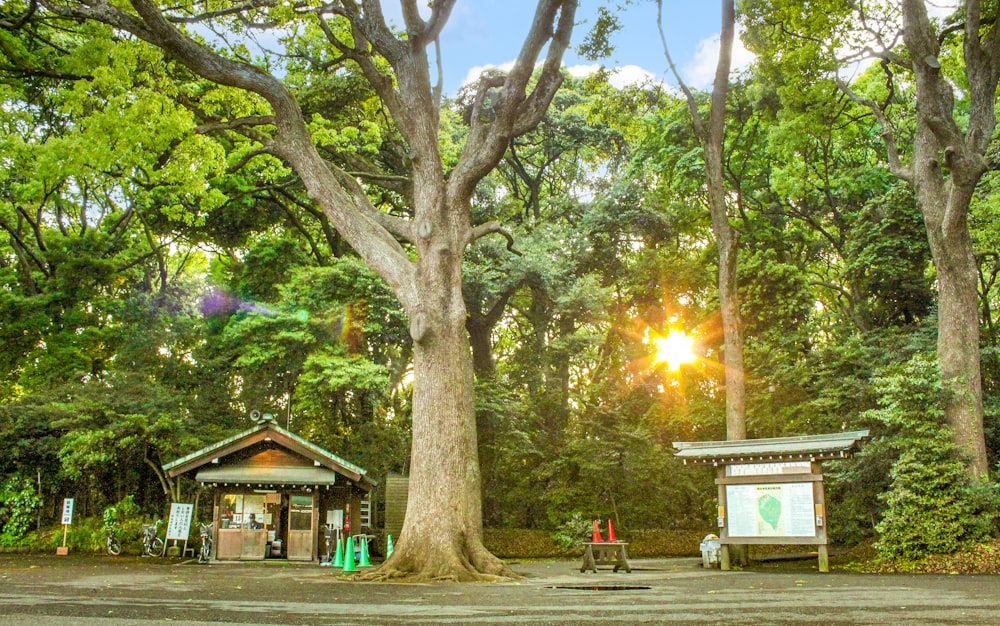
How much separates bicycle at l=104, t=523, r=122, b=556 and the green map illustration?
1562cm

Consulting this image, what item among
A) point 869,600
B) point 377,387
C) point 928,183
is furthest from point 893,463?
point 377,387

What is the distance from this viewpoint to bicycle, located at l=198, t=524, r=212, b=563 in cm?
1775

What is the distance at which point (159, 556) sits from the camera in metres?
18.8

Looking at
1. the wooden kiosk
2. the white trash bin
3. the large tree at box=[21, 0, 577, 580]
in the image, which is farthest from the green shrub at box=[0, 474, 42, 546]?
the white trash bin

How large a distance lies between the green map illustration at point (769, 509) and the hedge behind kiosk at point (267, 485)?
8936 mm

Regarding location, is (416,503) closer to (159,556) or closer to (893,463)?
(893,463)

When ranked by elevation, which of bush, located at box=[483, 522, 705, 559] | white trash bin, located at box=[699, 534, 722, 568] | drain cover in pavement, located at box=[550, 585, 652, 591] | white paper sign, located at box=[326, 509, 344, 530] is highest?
white paper sign, located at box=[326, 509, 344, 530]

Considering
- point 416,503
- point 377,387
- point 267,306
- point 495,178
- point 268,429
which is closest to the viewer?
point 416,503

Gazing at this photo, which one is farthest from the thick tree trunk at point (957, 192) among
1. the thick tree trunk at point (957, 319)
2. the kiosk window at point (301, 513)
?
the kiosk window at point (301, 513)

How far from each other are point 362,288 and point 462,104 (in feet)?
30.4

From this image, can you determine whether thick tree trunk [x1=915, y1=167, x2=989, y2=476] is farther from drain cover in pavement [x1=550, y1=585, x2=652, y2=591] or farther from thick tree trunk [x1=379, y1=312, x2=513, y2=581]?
thick tree trunk [x1=379, y1=312, x2=513, y2=581]

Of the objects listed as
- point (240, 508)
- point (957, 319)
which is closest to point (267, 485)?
point (240, 508)

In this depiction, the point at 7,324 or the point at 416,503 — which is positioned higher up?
the point at 7,324

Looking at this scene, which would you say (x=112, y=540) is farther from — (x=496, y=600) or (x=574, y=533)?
(x=496, y=600)
